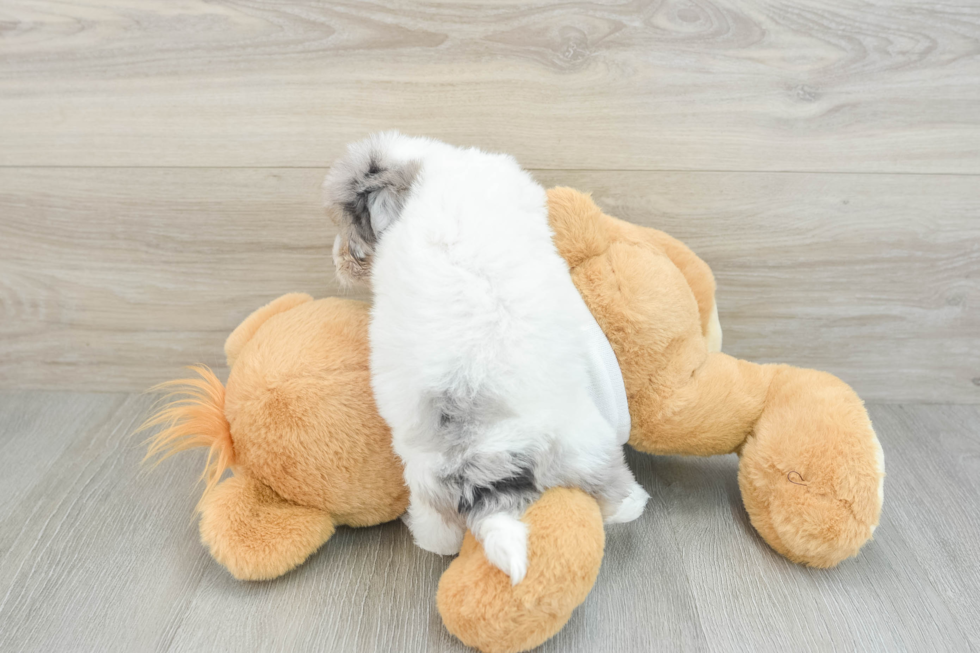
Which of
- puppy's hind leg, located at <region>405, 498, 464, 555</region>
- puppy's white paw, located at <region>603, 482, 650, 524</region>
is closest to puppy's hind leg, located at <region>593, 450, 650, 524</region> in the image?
puppy's white paw, located at <region>603, 482, 650, 524</region>

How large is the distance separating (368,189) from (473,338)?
169mm

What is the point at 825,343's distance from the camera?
894 mm

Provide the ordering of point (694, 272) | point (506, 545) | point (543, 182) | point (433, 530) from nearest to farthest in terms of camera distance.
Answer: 1. point (506, 545)
2. point (433, 530)
3. point (694, 272)
4. point (543, 182)

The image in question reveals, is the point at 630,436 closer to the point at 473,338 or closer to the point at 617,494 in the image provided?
the point at 617,494

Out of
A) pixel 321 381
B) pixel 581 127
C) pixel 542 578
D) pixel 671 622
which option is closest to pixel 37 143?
pixel 321 381

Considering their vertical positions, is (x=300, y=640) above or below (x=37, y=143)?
below

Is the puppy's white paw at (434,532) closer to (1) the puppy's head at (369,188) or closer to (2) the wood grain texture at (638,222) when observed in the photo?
(1) the puppy's head at (369,188)

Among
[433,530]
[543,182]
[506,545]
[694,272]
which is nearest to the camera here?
[506,545]

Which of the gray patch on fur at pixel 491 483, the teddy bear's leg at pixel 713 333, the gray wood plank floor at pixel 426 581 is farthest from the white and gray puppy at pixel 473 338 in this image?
the teddy bear's leg at pixel 713 333

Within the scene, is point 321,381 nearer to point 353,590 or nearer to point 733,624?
point 353,590

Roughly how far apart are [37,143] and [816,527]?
1016 millimetres

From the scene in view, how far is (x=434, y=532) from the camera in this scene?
23.4 inches

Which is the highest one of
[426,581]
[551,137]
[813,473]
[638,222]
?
[551,137]

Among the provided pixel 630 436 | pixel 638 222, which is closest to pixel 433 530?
pixel 630 436
